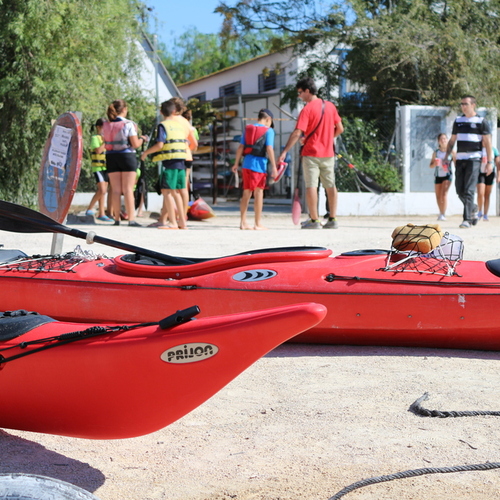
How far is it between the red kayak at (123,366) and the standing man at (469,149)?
9298 mm

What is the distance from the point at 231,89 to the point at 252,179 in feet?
60.5

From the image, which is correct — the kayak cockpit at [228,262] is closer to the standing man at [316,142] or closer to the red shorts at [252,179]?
the standing man at [316,142]

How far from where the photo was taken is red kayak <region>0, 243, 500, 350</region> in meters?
4.20

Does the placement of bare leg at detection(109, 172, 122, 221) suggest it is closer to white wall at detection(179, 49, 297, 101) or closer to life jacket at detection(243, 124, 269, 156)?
life jacket at detection(243, 124, 269, 156)

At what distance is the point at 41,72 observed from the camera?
14.6m

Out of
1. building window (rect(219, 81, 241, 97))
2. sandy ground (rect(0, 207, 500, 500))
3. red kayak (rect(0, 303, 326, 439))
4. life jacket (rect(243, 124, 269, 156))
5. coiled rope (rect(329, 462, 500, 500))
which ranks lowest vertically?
sandy ground (rect(0, 207, 500, 500))

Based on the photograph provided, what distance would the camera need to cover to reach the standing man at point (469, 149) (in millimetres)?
11180

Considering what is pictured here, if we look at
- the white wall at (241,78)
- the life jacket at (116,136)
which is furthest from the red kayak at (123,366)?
the white wall at (241,78)

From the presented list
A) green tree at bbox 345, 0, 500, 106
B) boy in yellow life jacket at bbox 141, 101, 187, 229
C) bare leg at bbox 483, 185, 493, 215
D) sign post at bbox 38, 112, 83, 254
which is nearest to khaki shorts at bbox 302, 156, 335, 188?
boy in yellow life jacket at bbox 141, 101, 187, 229

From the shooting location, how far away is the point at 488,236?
948 cm

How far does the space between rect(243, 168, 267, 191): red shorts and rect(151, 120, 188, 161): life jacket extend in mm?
905

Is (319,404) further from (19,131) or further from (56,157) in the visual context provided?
(19,131)

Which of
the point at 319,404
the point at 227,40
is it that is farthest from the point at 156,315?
the point at 227,40

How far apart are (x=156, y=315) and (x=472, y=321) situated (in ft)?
5.98
